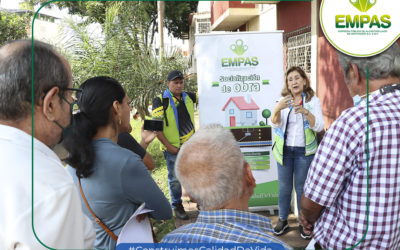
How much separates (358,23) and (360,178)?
44 centimetres

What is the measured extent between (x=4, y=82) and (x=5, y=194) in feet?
0.82

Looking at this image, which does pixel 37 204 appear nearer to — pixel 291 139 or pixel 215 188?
pixel 215 188

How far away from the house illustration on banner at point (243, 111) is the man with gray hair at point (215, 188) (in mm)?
981

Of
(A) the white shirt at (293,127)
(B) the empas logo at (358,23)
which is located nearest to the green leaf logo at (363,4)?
(B) the empas logo at (358,23)

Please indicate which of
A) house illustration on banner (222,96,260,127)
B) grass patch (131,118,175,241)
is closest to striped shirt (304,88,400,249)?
grass patch (131,118,175,241)

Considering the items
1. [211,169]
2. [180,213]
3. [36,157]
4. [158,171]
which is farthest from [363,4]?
[158,171]

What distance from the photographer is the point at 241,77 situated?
208 cm

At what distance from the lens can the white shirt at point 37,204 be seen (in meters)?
0.58

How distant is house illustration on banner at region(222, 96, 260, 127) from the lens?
183cm

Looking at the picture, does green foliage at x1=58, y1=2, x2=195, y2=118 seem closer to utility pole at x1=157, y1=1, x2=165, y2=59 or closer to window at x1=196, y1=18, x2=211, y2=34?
utility pole at x1=157, y1=1, x2=165, y2=59

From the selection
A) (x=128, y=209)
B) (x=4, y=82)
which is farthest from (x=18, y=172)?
(x=128, y=209)

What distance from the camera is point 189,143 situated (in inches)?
28.9

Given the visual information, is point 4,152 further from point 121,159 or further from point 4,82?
point 121,159

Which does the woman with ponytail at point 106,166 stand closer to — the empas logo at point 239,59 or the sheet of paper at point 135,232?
the sheet of paper at point 135,232
